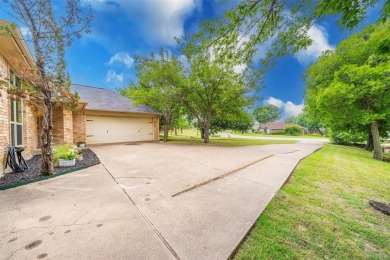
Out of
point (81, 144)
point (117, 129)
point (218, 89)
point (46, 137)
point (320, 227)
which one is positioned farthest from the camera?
point (218, 89)

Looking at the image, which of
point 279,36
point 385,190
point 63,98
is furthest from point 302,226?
point 63,98

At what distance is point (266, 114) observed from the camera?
6384cm

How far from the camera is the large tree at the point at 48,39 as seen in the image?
358 centimetres

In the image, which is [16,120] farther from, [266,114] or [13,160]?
[266,114]

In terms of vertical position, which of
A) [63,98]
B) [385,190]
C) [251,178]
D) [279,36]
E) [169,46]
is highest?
[169,46]

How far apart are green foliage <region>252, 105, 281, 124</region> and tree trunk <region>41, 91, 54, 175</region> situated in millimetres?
65338

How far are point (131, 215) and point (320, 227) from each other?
2.71m

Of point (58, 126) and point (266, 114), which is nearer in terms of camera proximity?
point (58, 126)

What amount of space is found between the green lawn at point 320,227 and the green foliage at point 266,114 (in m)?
63.8

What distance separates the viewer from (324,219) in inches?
92.7

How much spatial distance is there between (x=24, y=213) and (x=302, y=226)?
4073 mm

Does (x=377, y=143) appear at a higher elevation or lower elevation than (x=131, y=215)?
higher

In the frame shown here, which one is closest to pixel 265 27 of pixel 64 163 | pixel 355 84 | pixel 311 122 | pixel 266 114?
pixel 64 163

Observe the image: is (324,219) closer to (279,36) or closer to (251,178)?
(251,178)
